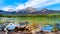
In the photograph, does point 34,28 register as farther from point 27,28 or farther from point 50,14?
point 50,14

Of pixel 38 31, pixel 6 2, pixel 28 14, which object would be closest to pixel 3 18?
pixel 6 2

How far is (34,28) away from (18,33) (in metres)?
0.19

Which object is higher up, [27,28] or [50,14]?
[50,14]

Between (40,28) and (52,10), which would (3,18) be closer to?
(40,28)

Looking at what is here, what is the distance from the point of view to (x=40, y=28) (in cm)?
124

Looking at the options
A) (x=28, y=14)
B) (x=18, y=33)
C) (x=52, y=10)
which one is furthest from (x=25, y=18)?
(x=52, y=10)

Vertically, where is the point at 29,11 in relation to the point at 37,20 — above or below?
above

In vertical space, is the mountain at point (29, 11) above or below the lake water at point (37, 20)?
above

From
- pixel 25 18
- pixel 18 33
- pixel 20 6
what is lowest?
pixel 18 33

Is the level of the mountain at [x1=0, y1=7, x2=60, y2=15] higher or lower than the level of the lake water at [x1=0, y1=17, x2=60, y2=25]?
higher

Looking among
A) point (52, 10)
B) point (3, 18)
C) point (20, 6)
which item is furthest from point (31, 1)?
point (3, 18)

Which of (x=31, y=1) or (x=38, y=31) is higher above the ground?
(x=31, y=1)

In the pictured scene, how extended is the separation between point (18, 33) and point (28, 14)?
0.78ft

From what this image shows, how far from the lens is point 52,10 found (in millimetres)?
1249
